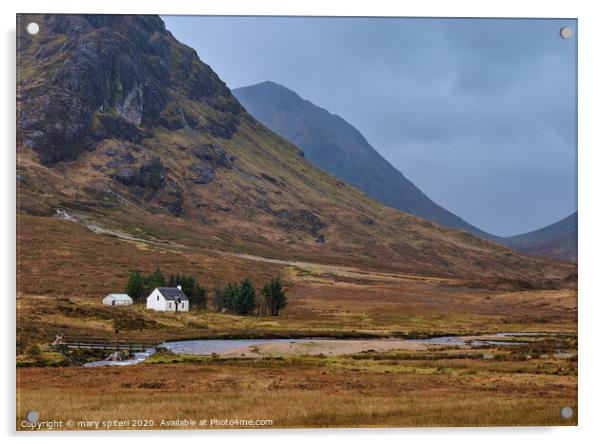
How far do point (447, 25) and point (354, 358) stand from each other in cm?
2639

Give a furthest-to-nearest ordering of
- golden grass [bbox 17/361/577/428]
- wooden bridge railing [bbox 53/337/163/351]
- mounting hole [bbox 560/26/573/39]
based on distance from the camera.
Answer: wooden bridge railing [bbox 53/337/163/351] → mounting hole [bbox 560/26/573/39] → golden grass [bbox 17/361/577/428]

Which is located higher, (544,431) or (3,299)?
(3,299)

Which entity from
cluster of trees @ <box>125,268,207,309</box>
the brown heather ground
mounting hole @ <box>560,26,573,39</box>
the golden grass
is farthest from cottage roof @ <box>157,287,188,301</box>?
mounting hole @ <box>560,26,573,39</box>

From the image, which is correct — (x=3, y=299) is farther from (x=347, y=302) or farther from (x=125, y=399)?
(x=347, y=302)

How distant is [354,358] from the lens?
46.5m

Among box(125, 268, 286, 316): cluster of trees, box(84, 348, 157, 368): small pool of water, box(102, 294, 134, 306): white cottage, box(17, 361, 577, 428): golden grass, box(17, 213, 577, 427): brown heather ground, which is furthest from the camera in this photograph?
box(125, 268, 286, 316): cluster of trees

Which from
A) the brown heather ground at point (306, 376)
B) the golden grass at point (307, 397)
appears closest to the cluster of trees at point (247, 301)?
the brown heather ground at point (306, 376)

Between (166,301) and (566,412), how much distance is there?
66504mm

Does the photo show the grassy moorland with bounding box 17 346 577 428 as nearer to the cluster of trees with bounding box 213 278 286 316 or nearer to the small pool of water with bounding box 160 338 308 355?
the small pool of water with bounding box 160 338 308 355

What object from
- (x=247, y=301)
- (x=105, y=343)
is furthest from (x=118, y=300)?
(x=105, y=343)

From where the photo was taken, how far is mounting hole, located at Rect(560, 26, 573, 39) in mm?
26309

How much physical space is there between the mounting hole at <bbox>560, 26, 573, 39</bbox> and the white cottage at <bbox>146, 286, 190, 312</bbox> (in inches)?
2610
